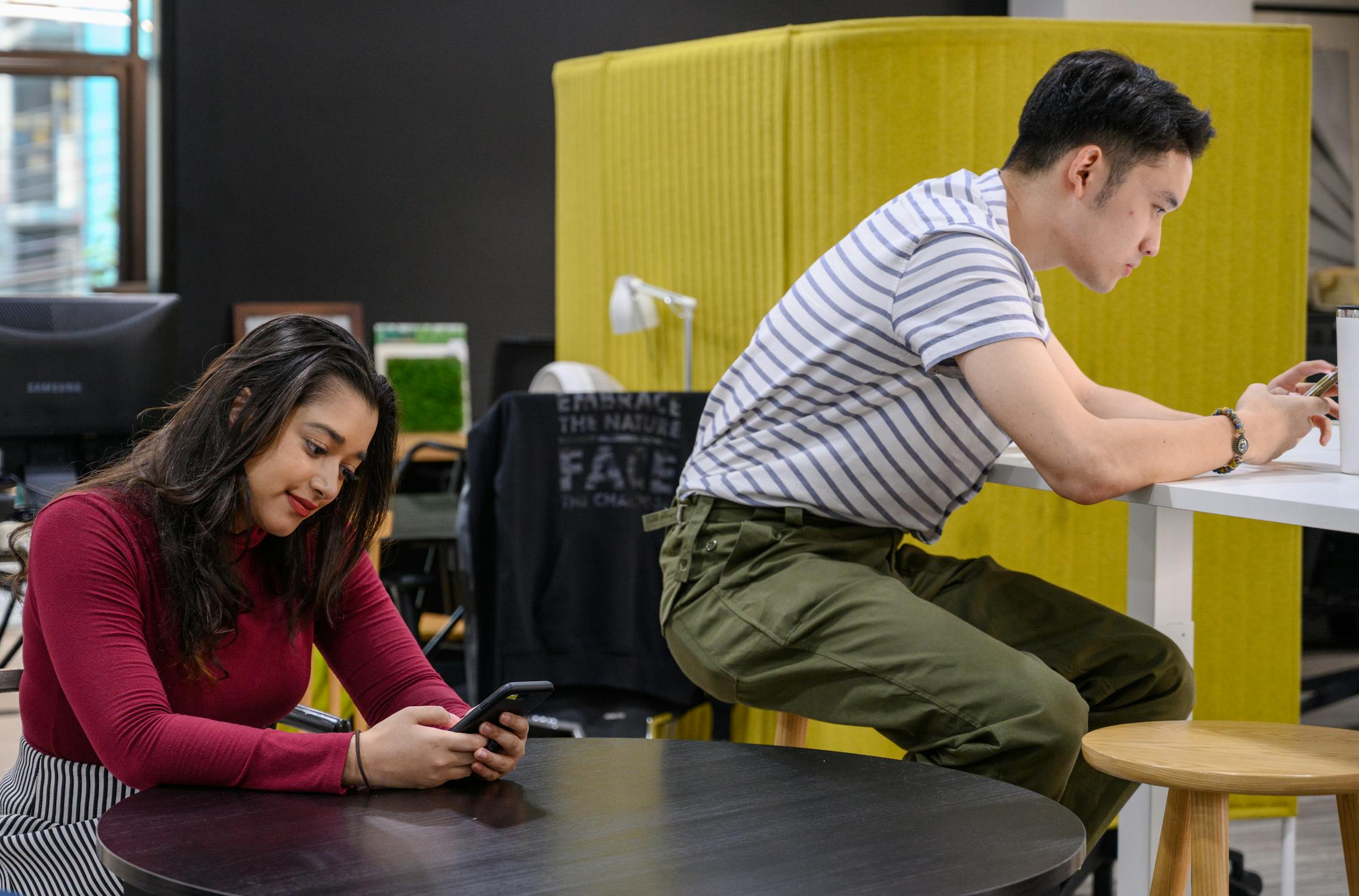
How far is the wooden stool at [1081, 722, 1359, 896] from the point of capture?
1.29 m

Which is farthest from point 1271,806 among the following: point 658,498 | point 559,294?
point 559,294

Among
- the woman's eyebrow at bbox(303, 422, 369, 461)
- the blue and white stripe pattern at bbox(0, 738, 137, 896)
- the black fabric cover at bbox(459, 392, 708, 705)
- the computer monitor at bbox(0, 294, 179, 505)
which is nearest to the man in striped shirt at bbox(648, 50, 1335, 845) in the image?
the woman's eyebrow at bbox(303, 422, 369, 461)

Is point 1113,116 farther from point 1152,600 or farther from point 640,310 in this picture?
point 640,310

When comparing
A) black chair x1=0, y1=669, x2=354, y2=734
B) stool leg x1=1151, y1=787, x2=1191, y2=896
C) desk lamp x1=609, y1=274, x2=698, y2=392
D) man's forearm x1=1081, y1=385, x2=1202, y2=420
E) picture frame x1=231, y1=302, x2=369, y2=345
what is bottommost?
stool leg x1=1151, y1=787, x2=1191, y2=896

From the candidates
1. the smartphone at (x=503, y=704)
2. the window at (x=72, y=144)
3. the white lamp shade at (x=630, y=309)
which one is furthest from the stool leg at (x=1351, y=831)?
the window at (x=72, y=144)

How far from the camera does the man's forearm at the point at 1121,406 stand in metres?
1.92

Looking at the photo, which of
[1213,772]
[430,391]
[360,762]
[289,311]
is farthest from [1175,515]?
[289,311]

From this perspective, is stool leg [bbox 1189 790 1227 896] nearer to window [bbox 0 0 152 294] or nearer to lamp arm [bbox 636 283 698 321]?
lamp arm [bbox 636 283 698 321]

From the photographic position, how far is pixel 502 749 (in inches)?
46.6

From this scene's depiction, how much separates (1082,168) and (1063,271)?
1.21 meters

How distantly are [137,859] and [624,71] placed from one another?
8.84 ft

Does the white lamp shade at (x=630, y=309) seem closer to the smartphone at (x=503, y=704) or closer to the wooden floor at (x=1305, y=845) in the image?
the wooden floor at (x=1305, y=845)

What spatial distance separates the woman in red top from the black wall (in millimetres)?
4454

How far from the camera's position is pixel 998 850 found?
982mm
